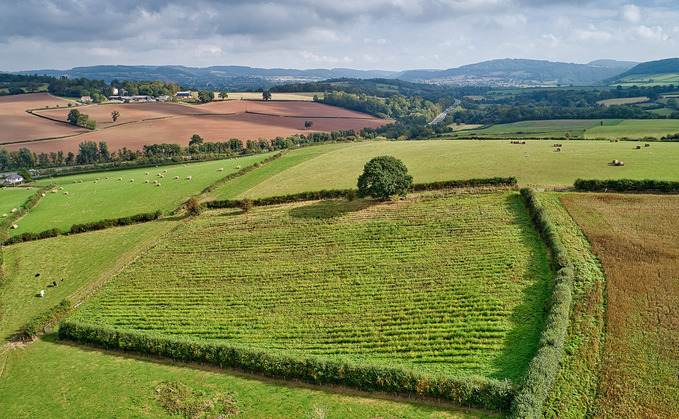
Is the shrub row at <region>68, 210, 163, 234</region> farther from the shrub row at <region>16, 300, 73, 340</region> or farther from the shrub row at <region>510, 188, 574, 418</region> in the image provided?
the shrub row at <region>510, 188, 574, 418</region>

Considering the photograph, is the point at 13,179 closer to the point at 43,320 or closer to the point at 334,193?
the point at 43,320

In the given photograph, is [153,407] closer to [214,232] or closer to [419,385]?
[419,385]

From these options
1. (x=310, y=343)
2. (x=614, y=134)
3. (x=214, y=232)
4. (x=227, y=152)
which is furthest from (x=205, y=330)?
(x=614, y=134)

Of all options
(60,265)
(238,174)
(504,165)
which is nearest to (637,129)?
(504,165)

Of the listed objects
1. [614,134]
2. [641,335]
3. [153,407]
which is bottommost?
[153,407]

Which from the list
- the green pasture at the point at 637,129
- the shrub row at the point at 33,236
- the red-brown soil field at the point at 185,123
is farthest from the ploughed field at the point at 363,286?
the red-brown soil field at the point at 185,123

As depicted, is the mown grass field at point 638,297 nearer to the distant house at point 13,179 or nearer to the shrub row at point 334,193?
the shrub row at point 334,193
